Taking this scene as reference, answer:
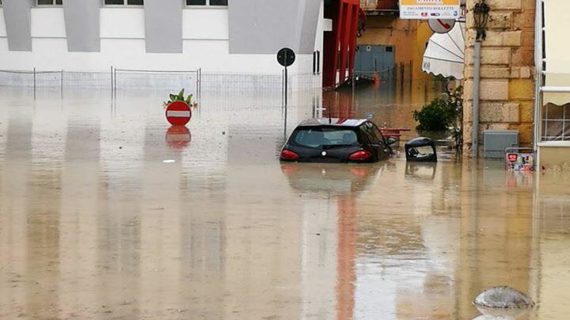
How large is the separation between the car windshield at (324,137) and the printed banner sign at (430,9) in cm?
314

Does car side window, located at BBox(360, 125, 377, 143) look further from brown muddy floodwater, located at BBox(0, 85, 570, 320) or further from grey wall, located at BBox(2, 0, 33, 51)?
grey wall, located at BBox(2, 0, 33, 51)

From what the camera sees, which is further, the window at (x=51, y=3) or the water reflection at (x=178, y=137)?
the window at (x=51, y=3)

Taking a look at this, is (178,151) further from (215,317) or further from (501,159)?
(215,317)

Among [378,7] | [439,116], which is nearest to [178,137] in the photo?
[439,116]

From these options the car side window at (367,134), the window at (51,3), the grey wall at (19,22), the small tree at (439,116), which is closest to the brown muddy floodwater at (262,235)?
the car side window at (367,134)

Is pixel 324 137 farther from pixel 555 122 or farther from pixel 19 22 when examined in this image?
pixel 19 22

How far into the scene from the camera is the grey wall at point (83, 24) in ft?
202

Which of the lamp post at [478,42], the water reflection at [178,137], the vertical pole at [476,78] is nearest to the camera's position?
the lamp post at [478,42]

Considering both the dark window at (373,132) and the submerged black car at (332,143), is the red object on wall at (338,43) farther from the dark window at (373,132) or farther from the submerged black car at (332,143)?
the submerged black car at (332,143)

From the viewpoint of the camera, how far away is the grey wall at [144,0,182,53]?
199ft

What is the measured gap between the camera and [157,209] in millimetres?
18766

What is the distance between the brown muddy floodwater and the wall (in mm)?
1215

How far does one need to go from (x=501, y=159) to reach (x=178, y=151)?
731 cm

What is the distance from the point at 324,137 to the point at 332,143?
Result: 0.40 m
